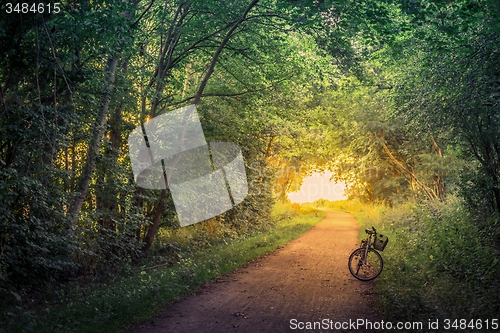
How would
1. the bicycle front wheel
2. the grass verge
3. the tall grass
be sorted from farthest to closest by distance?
the bicycle front wheel, the tall grass, the grass verge

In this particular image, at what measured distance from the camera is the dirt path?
578 centimetres

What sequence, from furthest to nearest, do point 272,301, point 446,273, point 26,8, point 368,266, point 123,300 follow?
point 368,266, point 446,273, point 272,301, point 123,300, point 26,8

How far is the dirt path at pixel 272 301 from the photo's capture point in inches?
228

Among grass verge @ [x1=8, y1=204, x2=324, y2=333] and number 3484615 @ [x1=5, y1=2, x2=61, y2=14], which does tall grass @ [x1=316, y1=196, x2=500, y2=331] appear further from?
number 3484615 @ [x1=5, y1=2, x2=61, y2=14]

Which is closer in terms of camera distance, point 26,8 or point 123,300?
point 26,8

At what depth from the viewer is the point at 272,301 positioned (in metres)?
7.11

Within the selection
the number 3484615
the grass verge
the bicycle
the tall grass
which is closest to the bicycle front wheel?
the bicycle

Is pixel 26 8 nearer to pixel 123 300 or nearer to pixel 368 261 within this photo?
pixel 123 300

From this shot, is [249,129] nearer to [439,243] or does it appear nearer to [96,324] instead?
[439,243]

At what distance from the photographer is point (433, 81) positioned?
9.45 meters

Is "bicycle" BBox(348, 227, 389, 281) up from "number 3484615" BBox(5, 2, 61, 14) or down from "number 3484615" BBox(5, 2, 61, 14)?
down

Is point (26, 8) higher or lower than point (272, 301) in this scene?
higher

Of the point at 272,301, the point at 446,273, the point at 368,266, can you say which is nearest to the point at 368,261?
the point at 368,266

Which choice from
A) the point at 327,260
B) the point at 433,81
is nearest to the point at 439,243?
the point at 327,260
